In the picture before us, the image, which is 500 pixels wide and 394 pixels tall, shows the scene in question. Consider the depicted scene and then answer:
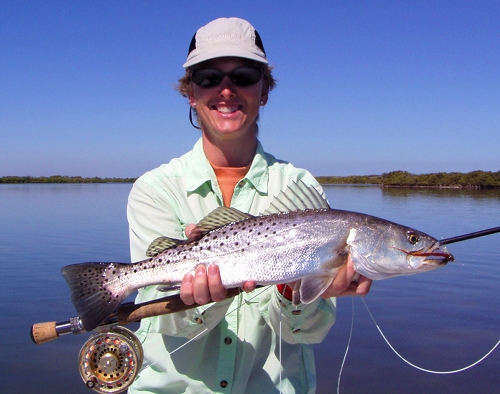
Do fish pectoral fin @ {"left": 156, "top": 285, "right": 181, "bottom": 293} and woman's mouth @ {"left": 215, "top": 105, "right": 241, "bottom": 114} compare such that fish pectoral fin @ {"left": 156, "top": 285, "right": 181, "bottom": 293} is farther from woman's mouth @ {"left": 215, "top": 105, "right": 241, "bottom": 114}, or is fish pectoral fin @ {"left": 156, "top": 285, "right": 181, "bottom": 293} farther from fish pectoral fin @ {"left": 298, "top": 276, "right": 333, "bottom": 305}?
woman's mouth @ {"left": 215, "top": 105, "right": 241, "bottom": 114}

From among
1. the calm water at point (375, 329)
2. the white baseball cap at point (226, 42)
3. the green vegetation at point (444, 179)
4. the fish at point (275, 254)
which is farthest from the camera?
the green vegetation at point (444, 179)

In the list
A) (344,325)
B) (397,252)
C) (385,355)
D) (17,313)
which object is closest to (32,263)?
(17,313)

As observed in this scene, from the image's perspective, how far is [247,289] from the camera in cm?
372

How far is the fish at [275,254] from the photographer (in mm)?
3756

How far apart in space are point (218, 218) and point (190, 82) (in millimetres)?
1588

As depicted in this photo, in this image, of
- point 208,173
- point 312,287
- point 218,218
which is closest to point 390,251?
point 312,287

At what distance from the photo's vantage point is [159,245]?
3.91m

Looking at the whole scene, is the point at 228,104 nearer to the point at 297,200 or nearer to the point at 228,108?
the point at 228,108

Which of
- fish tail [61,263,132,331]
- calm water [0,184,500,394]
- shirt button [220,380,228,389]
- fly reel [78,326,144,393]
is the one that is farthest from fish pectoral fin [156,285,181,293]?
calm water [0,184,500,394]

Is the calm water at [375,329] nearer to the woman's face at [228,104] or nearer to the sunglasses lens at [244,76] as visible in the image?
the woman's face at [228,104]

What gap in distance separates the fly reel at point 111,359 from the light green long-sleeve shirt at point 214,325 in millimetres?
212

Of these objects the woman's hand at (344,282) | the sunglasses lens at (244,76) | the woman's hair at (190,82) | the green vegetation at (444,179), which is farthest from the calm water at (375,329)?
the green vegetation at (444,179)

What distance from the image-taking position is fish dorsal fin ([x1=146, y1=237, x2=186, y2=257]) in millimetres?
3902

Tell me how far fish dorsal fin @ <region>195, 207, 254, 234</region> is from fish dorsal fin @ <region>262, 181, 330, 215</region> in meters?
0.31
